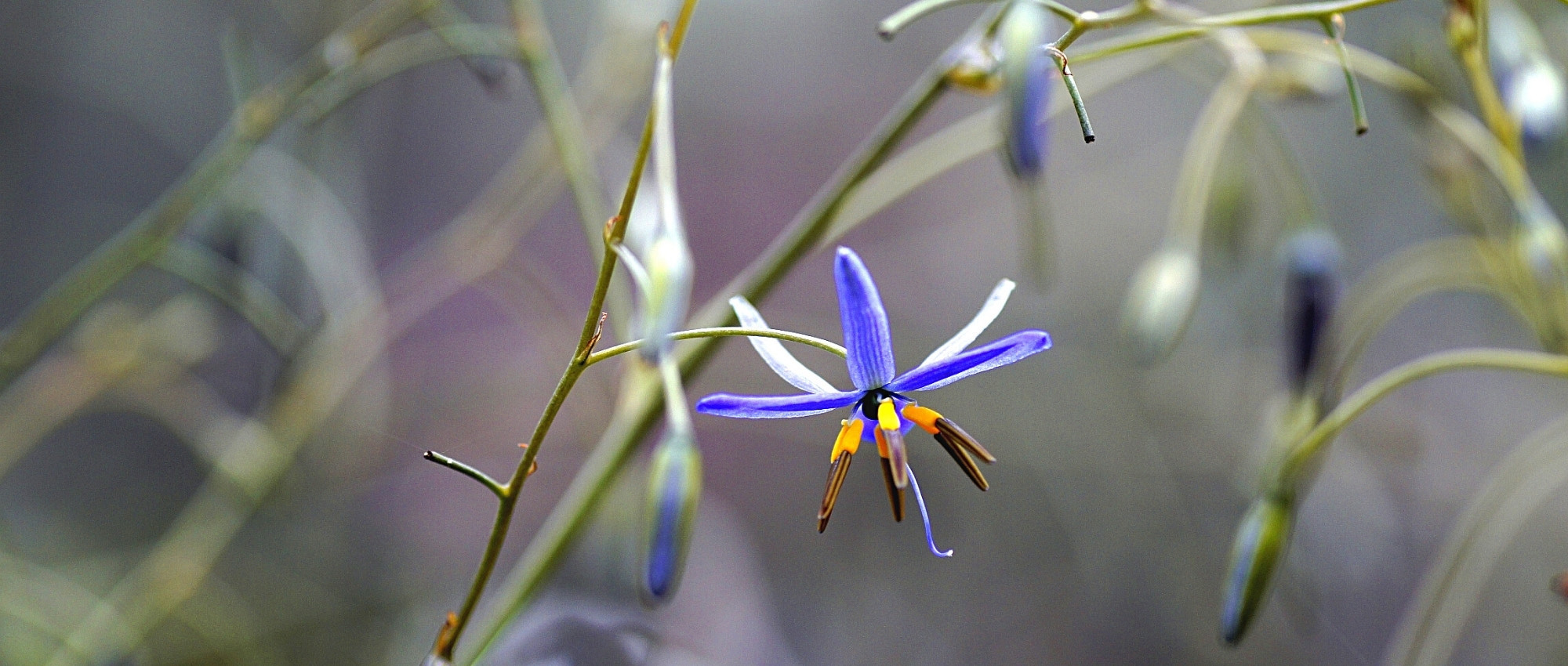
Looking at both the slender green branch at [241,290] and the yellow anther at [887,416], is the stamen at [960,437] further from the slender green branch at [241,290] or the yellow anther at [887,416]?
the slender green branch at [241,290]

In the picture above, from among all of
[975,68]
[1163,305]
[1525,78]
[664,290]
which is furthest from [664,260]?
[1525,78]

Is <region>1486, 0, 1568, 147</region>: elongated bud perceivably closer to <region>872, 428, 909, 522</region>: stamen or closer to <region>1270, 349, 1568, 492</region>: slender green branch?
<region>1270, 349, 1568, 492</region>: slender green branch

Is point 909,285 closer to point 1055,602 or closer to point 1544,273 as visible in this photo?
point 1055,602

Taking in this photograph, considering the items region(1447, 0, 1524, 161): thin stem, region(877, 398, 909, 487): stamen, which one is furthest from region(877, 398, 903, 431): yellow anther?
region(1447, 0, 1524, 161): thin stem

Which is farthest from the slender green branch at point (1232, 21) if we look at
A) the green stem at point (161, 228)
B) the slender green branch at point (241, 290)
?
the slender green branch at point (241, 290)

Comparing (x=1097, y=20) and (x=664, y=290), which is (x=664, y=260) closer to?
(x=664, y=290)

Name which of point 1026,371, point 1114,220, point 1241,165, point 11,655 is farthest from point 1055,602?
point 11,655
